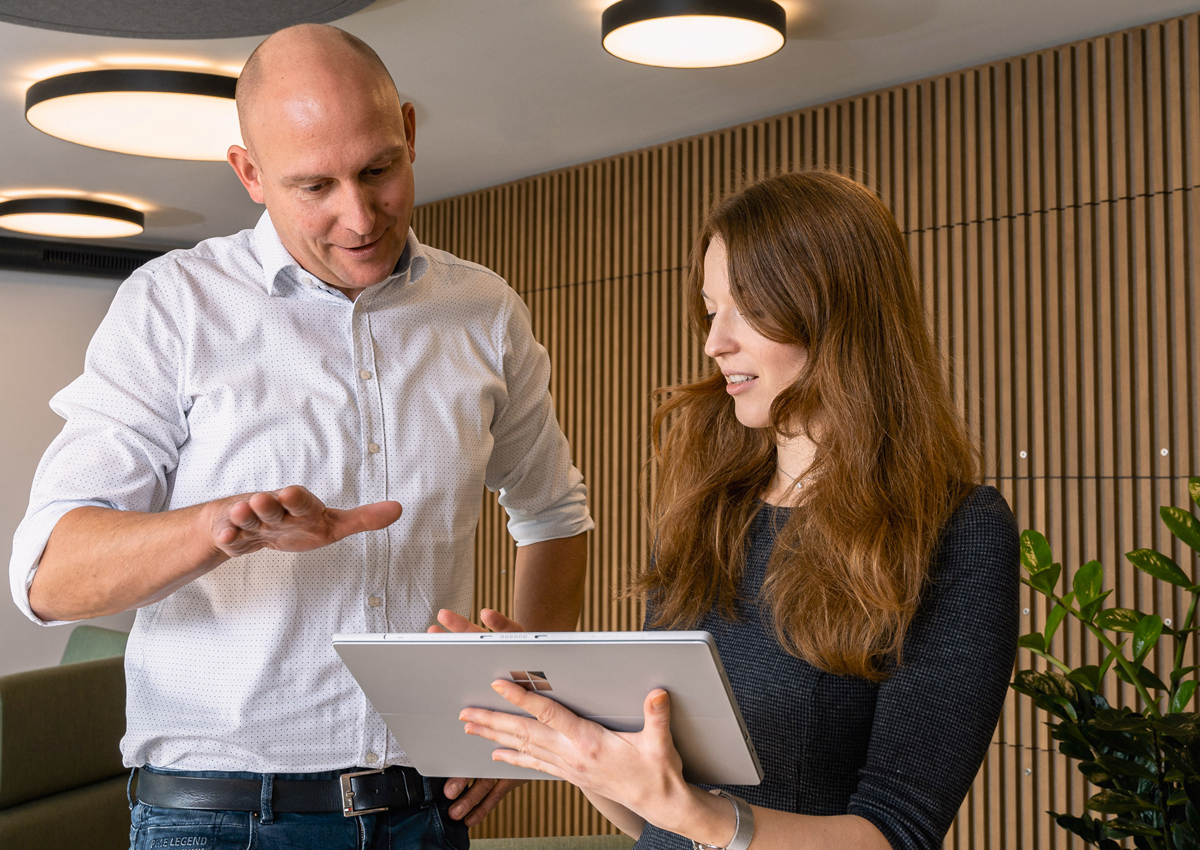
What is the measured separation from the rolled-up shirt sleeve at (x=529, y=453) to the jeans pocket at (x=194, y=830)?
28.2 inches

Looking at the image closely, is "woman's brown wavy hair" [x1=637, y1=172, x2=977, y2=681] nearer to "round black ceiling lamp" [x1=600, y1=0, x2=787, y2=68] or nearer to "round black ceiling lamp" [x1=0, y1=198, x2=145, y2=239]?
"round black ceiling lamp" [x1=600, y1=0, x2=787, y2=68]

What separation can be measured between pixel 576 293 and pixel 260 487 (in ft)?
15.9

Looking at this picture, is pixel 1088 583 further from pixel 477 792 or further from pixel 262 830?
pixel 262 830

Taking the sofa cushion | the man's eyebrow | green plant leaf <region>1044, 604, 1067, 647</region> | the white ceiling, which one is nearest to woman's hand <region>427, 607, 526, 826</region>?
the man's eyebrow

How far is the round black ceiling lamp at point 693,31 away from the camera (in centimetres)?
384

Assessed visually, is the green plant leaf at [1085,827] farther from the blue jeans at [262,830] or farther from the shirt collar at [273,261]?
the shirt collar at [273,261]

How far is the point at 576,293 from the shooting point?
6.52 meters

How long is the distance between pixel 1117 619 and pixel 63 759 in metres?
3.83

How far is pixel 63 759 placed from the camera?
14.3ft

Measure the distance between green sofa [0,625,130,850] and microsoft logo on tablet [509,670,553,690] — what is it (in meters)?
3.47

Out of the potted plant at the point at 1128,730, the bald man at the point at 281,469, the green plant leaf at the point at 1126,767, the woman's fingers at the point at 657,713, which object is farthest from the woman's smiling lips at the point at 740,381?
the green plant leaf at the point at 1126,767

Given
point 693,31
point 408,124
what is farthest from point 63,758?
point 693,31

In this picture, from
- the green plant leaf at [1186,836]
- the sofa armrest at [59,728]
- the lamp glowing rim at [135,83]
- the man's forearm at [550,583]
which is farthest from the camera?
the lamp glowing rim at [135,83]

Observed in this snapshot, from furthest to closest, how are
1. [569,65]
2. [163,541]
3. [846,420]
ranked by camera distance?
[569,65] < [846,420] < [163,541]
